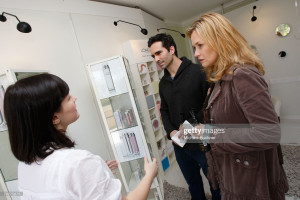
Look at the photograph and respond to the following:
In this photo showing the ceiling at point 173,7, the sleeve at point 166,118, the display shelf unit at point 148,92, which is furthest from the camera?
the ceiling at point 173,7

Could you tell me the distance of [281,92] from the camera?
378cm

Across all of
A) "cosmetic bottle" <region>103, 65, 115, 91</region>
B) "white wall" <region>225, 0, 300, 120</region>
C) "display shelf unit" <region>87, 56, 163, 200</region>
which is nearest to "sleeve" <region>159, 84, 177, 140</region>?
"display shelf unit" <region>87, 56, 163, 200</region>

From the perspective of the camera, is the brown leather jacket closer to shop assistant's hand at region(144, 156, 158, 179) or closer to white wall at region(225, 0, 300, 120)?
shop assistant's hand at region(144, 156, 158, 179)

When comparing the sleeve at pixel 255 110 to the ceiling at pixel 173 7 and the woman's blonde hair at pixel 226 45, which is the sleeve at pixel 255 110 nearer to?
the woman's blonde hair at pixel 226 45

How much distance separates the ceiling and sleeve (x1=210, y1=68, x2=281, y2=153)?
2.68 metres

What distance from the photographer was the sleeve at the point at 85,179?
61 centimetres

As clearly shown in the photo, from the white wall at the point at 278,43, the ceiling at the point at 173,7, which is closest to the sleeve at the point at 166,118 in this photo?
the ceiling at the point at 173,7

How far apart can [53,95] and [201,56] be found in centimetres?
80

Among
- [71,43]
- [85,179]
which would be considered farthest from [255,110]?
[71,43]

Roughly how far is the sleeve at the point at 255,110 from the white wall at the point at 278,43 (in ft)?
12.3

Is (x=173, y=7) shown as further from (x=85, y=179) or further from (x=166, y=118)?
(x=85, y=179)

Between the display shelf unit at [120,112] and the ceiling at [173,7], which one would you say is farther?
A: the ceiling at [173,7]

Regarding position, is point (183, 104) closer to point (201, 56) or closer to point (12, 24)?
point (201, 56)

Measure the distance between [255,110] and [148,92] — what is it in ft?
7.94
